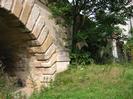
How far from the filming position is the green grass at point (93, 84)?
660 centimetres

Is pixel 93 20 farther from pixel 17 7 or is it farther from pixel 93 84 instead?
pixel 17 7

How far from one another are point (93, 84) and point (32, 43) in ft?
4.96

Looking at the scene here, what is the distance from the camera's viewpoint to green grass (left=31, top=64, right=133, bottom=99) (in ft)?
21.7

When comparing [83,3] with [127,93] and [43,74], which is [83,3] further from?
[127,93]

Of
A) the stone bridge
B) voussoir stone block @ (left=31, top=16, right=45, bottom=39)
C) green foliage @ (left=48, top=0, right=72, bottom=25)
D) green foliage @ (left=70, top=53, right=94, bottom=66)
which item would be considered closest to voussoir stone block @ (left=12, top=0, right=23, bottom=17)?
the stone bridge

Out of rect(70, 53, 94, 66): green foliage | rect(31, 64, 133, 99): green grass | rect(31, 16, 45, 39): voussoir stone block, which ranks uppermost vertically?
rect(31, 16, 45, 39): voussoir stone block

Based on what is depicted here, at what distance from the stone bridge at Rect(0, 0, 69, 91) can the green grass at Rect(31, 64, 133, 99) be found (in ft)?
1.10

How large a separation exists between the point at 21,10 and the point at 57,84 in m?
1.58

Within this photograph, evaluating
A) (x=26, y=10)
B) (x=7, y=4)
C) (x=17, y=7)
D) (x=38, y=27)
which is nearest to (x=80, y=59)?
(x=38, y=27)

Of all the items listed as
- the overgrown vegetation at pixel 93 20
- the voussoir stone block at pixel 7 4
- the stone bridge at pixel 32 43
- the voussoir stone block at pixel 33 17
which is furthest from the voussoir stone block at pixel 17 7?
the overgrown vegetation at pixel 93 20

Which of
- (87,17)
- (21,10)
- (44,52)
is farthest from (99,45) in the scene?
(21,10)

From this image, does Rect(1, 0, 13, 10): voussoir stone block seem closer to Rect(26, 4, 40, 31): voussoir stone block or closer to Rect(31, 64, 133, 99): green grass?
Rect(26, 4, 40, 31): voussoir stone block

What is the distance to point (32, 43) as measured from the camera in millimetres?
7824

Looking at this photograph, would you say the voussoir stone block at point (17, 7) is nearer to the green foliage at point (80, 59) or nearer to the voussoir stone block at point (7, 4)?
the voussoir stone block at point (7, 4)
